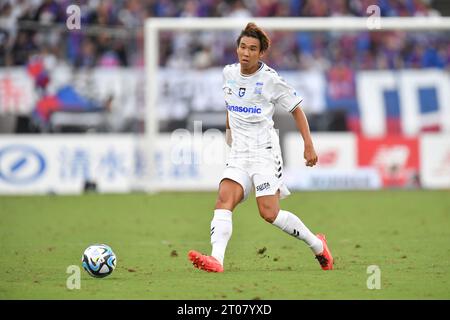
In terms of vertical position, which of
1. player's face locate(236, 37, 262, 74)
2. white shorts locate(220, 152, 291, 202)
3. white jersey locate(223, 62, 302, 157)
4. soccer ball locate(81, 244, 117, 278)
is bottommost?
soccer ball locate(81, 244, 117, 278)

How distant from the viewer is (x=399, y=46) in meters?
25.0

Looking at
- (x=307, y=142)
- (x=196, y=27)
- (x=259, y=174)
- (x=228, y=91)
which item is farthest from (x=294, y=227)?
(x=196, y=27)

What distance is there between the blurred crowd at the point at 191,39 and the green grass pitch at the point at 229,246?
407cm

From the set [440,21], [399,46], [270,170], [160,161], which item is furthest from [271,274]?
[399,46]

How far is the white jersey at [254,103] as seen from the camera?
991 centimetres

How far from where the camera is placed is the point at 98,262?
942cm

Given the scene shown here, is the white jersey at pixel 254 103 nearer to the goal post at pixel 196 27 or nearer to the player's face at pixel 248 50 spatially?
the player's face at pixel 248 50

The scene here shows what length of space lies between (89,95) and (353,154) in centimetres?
633

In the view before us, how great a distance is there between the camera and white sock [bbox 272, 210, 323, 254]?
→ 984cm

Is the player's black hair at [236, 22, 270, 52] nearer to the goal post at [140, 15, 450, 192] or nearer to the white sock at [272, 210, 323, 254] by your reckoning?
the white sock at [272, 210, 323, 254]

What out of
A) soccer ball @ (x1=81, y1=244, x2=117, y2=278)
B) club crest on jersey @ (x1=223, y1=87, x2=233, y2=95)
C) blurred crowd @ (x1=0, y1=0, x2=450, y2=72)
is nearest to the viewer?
soccer ball @ (x1=81, y1=244, x2=117, y2=278)

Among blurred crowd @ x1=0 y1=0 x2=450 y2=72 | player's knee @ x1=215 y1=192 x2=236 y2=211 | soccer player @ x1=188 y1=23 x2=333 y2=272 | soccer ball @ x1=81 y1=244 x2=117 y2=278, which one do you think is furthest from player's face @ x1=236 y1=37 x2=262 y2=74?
blurred crowd @ x1=0 y1=0 x2=450 y2=72

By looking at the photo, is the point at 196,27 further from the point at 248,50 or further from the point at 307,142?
the point at 307,142

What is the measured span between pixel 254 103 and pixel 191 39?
15.1 meters
